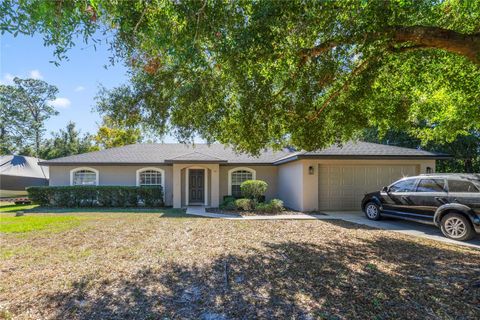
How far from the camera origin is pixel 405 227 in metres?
10.0

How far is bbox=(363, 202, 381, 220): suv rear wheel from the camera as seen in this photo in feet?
37.0

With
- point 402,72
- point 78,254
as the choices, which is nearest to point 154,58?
point 78,254

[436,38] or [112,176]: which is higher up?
[436,38]

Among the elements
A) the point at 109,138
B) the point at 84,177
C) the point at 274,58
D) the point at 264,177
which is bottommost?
the point at 264,177

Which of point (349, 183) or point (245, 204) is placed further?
point (349, 183)

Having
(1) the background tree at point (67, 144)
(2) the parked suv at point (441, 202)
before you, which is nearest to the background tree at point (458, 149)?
(2) the parked suv at point (441, 202)

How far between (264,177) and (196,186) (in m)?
4.06

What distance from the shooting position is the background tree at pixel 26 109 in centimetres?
4181

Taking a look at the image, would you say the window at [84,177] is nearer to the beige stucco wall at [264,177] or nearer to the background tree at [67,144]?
the beige stucco wall at [264,177]

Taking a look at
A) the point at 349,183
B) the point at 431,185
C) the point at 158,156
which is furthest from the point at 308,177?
Answer: the point at 158,156

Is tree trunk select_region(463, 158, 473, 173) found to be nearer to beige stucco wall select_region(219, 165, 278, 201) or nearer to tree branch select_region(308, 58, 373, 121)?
beige stucco wall select_region(219, 165, 278, 201)

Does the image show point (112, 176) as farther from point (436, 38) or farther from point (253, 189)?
point (436, 38)

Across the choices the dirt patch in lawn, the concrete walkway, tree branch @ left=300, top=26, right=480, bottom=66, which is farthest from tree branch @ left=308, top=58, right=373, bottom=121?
the concrete walkway

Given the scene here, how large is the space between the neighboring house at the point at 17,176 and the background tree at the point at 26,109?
18.3 meters
